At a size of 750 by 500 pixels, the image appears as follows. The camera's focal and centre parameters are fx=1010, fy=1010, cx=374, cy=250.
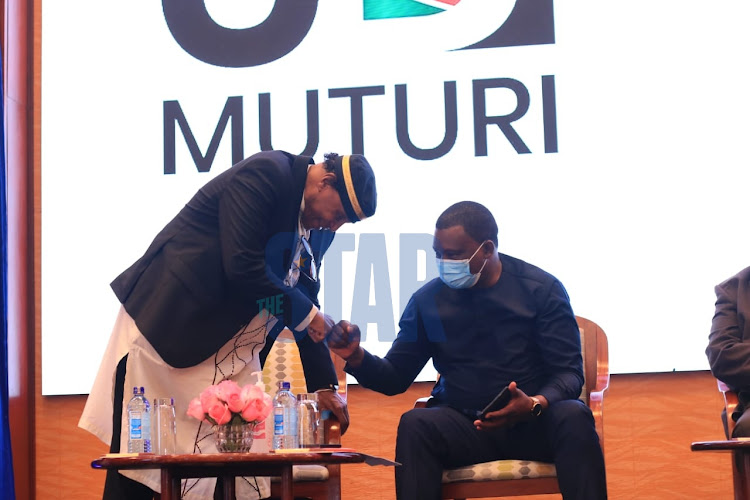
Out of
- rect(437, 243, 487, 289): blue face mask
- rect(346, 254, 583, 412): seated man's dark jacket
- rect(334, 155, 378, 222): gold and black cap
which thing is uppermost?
rect(334, 155, 378, 222): gold and black cap

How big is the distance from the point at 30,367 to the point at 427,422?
7.30 feet

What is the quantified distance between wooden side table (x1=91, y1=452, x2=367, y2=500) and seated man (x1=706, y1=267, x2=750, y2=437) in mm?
1403

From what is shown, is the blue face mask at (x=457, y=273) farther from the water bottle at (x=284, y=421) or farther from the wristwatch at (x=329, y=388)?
the water bottle at (x=284, y=421)

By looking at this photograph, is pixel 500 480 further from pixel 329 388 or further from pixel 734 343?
pixel 734 343

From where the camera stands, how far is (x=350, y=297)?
4367mm

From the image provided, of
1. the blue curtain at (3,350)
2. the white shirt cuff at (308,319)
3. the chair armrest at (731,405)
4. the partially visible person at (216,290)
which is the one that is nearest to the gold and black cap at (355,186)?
the partially visible person at (216,290)

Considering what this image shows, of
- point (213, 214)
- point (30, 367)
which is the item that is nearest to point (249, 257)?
point (213, 214)

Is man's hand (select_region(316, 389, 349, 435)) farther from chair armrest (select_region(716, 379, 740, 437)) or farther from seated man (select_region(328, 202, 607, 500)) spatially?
chair armrest (select_region(716, 379, 740, 437))

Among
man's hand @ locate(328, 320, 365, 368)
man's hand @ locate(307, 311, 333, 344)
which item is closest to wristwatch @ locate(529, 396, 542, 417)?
man's hand @ locate(328, 320, 365, 368)

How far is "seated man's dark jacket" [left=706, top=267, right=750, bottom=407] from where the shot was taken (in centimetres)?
328

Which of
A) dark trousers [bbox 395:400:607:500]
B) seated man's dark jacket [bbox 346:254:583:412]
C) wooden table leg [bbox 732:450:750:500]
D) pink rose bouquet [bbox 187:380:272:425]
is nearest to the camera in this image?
pink rose bouquet [bbox 187:380:272:425]

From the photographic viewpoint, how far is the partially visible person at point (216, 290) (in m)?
2.87

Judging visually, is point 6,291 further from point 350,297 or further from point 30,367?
point 350,297

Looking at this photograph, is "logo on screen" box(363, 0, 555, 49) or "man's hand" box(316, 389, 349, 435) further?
"logo on screen" box(363, 0, 555, 49)
